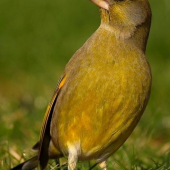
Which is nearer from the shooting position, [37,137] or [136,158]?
[136,158]

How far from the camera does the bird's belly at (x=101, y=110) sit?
17.1 ft

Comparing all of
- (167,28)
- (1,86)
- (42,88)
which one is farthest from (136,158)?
(167,28)

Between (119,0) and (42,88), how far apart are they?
131 inches

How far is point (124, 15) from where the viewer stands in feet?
18.0

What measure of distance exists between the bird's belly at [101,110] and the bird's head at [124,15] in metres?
0.41

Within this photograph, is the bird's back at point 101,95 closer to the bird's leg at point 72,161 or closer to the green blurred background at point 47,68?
the bird's leg at point 72,161

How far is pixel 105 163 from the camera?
5.73 meters

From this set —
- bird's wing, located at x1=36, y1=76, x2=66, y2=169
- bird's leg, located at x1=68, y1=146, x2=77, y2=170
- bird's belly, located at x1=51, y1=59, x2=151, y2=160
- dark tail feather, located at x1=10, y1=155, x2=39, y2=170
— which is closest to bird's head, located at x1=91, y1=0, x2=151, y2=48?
bird's belly, located at x1=51, y1=59, x2=151, y2=160

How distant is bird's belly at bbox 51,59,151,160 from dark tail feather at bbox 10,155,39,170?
1.66ft

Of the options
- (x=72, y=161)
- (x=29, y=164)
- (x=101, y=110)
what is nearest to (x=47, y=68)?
(x=29, y=164)

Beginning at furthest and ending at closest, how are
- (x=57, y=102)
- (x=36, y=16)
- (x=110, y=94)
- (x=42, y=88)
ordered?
(x=36, y=16)
(x=42, y=88)
(x=57, y=102)
(x=110, y=94)

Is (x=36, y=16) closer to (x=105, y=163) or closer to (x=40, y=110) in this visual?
(x=40, y=110)

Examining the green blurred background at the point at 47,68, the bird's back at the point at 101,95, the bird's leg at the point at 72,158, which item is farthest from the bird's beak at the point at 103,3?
the green blurred background at the point at 47,68

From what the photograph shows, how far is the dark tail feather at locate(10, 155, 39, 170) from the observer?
5.79 metres
